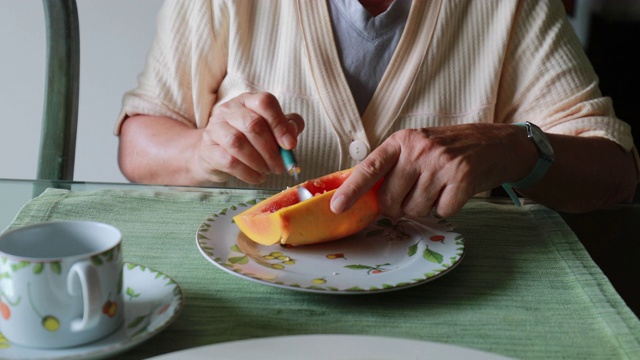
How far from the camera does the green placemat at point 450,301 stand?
2.08ft

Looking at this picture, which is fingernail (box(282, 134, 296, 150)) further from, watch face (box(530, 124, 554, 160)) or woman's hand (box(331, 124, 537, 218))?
watch face (box(530, 124, 554, 160))

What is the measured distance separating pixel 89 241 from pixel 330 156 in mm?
644

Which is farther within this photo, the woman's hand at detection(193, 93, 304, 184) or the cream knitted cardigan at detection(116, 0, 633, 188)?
the cream knitted cardigan at detection(116, 0, 633, 188)

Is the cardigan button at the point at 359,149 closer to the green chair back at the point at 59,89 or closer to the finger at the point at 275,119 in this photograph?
the finger at the point at 275,119

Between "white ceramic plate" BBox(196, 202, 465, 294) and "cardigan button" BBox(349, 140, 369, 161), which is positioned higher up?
"white ceramic plate" BBox(196, 202, 465, 294)

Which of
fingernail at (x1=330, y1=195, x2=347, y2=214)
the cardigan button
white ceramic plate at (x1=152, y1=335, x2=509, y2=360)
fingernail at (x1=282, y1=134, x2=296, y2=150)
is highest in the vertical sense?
fingernail at (x1=282, y1=134, x2=296, y2=150)

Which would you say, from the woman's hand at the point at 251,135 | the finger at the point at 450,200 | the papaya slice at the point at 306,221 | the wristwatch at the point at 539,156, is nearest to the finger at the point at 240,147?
the woman's hand at the point at 251,135

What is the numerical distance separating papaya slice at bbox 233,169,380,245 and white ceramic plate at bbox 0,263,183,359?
0.14 meters

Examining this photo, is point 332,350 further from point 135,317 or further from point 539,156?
point 539,156

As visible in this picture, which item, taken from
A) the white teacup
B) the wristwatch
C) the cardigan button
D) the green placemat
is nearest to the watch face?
the wristwatch

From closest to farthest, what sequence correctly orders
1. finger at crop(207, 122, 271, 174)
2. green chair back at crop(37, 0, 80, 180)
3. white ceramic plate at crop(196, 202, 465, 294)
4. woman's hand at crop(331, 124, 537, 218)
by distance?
white ceramic plate at crop(196, 202, 465, 294), woman's hand at crop(331, 124, 537, 218), finger at crop(207, 122, 271, 174), green chair back at crop(37, 0, 80, 180)

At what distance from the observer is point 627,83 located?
201cm

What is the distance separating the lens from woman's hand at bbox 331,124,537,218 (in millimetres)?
847

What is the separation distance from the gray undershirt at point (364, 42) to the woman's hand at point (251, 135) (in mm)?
297
